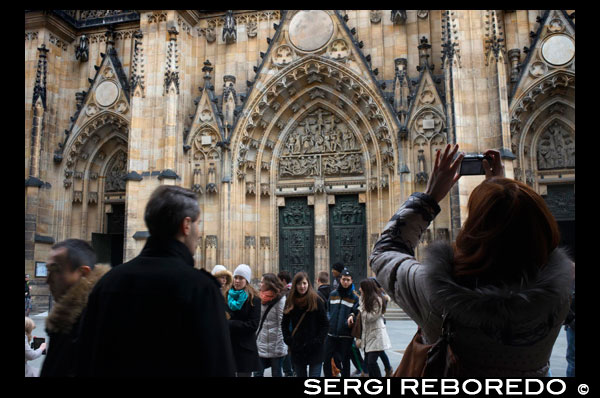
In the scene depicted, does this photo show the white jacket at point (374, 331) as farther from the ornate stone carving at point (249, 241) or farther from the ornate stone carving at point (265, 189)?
the ornate stone carving at point (265, 189)

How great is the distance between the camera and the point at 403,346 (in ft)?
29.3

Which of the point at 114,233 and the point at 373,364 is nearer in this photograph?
the point at 373,364

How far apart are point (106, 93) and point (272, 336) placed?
46.3ft

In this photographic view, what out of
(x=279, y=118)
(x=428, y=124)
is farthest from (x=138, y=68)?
(x=428, y=124)

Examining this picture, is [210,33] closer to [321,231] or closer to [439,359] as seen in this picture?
[321,231]

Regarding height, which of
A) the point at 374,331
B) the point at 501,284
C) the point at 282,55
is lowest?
the point at 374,331

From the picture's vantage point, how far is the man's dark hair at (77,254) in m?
2.39

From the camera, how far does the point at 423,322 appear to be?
1.64 meters

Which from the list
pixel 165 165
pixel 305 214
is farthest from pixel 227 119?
pixel 305 214

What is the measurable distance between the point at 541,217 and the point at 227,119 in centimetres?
1497

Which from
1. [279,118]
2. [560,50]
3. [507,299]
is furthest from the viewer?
[279,118]

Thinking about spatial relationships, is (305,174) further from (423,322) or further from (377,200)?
(423,322)

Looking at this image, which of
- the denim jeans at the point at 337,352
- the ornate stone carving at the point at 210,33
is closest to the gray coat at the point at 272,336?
the denim jeans at the point at 337,352
